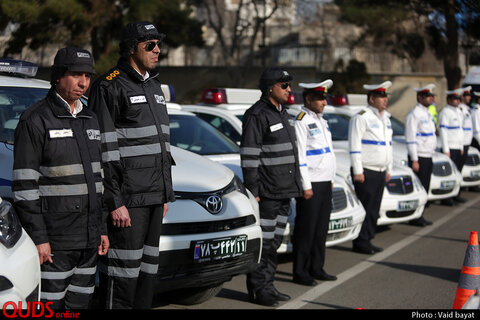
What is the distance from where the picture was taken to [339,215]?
24.1ft

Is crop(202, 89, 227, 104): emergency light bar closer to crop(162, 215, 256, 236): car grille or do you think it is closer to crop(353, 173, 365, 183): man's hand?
crop(353, 173, 365, 183): man's hand

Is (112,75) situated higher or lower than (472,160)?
higher

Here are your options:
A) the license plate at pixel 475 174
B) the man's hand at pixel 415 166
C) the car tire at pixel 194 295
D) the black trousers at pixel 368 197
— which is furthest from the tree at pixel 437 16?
the car tire at pixel 194 295

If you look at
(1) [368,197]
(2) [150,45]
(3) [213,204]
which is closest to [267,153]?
(3) [213,204]

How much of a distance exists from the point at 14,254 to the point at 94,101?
1.18m

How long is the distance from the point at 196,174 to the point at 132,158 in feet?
3.52

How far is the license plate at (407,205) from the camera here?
354 inches

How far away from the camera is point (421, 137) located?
1003cm

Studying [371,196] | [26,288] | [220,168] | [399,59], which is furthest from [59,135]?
[399,59]

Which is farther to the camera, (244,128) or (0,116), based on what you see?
(244,128)

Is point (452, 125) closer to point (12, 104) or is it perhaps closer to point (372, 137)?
point (372, 137)

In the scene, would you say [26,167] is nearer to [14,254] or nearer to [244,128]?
[14,254]

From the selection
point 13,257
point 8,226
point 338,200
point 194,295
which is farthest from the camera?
point 338,200

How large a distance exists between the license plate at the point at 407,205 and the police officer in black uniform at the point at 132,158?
5243 mm
